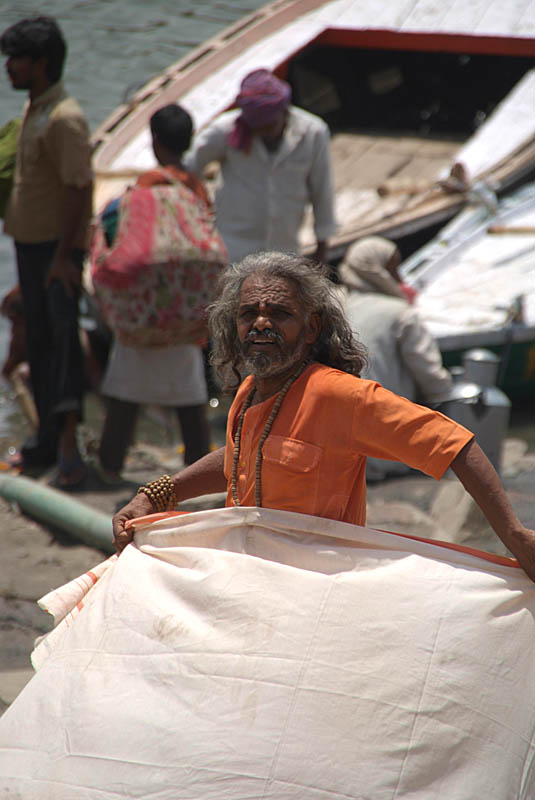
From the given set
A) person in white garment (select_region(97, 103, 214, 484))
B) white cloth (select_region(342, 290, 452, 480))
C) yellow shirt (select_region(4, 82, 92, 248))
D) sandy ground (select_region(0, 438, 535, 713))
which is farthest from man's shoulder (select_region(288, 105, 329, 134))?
sandy ground (select_region(0, 438, 535, 713))

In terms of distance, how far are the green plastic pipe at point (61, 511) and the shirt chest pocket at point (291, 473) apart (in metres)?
1.98

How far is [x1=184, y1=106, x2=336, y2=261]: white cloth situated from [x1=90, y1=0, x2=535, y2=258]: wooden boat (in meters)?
1.53

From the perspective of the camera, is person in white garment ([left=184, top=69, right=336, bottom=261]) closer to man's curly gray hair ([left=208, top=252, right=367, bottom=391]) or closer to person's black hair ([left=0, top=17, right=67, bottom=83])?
person's black hair ([left=0, top=17, right=67, bottom=83])

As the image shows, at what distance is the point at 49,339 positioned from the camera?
17.5 feet

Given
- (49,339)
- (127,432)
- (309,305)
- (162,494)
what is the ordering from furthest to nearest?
1. (49,339)
2. (127,432)
3. (162,494)
4. (309,305)

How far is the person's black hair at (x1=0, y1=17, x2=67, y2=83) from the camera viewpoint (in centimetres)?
462

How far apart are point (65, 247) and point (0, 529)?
4.43 ft

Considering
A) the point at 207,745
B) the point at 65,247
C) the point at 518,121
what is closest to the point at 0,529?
the point at 65,247

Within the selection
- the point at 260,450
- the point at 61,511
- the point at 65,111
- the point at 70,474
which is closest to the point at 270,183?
the point at 65,111

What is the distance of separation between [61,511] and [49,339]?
1.13 meters

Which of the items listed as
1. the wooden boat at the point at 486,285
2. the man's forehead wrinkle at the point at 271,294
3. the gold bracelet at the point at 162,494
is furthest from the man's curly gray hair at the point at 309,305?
the wooden boat at the point at 486,285

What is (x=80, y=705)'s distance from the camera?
2.23 m

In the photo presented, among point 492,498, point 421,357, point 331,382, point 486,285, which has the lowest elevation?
point 486,285

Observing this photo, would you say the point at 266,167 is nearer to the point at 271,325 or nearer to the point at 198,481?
the point at 198,481
